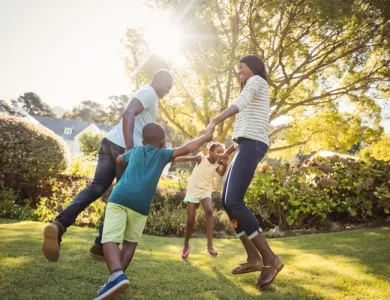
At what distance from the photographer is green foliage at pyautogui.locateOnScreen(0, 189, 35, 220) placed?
713 centimetres

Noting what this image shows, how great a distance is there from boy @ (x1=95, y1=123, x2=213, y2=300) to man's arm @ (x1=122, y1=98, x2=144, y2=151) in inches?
14.8

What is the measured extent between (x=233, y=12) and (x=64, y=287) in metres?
10.1

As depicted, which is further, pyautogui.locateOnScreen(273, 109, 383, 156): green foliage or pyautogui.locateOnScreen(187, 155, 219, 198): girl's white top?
pyautogui.locateOnScreen(273, 109, 383, 156): green foliage

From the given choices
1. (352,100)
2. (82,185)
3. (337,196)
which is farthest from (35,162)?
(352,100)

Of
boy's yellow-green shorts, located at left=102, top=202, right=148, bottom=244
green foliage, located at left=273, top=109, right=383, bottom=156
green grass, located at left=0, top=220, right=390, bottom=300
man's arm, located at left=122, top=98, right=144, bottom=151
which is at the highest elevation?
green foliage, located at left=273, top=109, right=383, bottom=156

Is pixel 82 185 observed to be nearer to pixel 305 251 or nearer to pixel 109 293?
pixel 305 251

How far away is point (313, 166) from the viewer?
27.2 feet

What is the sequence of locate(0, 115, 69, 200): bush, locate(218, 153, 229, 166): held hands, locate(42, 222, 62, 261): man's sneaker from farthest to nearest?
locate(0, 115, 69, 200): bush → locate(218, 153, 229, 166): held hands → locate(42, 222, 62, 261): man's sneaker

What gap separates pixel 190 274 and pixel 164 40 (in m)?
9.65

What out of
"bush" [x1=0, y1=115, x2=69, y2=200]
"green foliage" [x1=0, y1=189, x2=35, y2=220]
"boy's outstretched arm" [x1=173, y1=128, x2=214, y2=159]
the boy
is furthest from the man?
"bush" [x1=0, y1=115, x2=69, y2=200]

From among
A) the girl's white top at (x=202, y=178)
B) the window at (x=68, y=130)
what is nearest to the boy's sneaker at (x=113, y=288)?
the girl's white top at (x=202, y=178)

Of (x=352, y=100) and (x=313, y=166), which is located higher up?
(x=352, y=100)

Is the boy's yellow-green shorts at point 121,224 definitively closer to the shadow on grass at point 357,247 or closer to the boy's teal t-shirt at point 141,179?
the boy's teal t-shirt at point 141,179

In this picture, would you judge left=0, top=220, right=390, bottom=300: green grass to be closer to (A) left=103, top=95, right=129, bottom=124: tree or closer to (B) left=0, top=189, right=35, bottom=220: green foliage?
(B) left=0, top=189, right=35, bottom=220: green foliage
